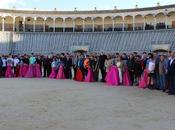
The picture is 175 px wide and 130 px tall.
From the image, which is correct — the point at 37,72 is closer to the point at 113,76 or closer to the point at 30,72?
the point at 30,72

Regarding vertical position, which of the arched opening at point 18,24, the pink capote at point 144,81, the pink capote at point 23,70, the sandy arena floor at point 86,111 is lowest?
the sandy arena floor at point 86,111

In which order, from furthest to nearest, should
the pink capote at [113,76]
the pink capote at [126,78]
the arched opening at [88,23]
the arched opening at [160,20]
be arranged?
the arched opening at [88,23], the arched opening at [160,20], the pink capote at [113,76], the pink capote at [126,78]

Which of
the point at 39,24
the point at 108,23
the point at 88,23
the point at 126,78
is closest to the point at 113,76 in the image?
the point at 126,78

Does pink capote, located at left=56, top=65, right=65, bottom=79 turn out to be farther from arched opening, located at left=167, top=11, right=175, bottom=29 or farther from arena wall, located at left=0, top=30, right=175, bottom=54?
arched opening, located at left=167, top=11, right=175, bottom=29

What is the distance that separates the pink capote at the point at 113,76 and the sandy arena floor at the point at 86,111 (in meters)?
4.15

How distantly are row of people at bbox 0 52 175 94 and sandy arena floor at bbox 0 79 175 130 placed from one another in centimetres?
168

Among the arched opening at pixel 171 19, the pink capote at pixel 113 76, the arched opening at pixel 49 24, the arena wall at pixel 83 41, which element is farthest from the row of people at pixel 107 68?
the arched opening at pixel 49 24

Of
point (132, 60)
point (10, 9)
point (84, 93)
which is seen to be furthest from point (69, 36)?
point (84, 93)

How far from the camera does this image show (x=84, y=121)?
883 centimetres

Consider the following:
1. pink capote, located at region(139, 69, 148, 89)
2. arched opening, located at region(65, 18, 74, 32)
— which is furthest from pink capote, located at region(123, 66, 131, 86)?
arched opening, located at region(65, 18, 74, 32)

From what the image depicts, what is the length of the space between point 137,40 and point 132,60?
108ft

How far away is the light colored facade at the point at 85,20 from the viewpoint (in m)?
Answer: 54.6

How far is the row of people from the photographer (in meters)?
16.0

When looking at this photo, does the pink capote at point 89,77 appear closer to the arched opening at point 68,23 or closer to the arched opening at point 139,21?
the arched opening at point 139,21
